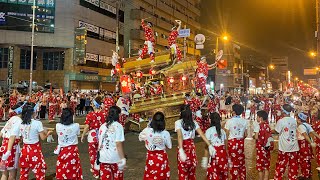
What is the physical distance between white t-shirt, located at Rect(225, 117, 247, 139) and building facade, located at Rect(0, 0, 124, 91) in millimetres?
37831

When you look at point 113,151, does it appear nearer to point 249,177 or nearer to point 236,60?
point 249,177

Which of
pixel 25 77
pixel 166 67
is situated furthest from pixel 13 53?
pixel 166 67

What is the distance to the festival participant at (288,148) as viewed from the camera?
6.91 metres

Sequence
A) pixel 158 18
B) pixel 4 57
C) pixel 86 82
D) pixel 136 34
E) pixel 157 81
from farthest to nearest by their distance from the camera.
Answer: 1. pixel 158 18
2. pixel 136 34
3. pixel 86 82
4. pixel 4 57
5. pixel 157 81

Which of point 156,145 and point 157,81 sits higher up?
point 157,81

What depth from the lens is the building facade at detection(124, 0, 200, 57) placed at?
60031 millimetres

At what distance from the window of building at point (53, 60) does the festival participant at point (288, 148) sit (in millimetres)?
43248

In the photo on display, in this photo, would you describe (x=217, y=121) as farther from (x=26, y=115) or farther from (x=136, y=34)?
(x=136, y=34)

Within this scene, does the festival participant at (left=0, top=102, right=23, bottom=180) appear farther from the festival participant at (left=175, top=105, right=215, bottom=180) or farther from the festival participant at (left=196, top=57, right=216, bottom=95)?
the festival participant at (left=196, top=57, right=216, bottom=95)

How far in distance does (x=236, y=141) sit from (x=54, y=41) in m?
42.2

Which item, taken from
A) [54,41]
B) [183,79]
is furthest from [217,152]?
[54,41]

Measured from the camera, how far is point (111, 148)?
18.1 feet

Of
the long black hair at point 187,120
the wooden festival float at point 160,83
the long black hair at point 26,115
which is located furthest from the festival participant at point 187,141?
the wooden festival float at point 160,83

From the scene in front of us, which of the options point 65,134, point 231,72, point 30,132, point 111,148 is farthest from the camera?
point 231,72
